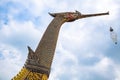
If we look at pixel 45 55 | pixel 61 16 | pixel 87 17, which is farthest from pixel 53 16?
pixel 45 55

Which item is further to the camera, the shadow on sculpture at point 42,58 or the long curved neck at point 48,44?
the long curved neck at point 48,44

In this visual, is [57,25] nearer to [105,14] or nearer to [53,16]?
[53,16]

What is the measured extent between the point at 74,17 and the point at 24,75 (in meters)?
13.4

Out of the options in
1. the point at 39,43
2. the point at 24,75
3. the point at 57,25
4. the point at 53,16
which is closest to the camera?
the point at 24,75

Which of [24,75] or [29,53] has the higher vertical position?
[29,53]

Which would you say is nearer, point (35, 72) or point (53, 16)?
point (35, 72)

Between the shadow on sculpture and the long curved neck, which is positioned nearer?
the shadow on sculpture

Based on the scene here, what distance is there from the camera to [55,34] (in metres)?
38.9

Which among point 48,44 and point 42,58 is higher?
point 48,44

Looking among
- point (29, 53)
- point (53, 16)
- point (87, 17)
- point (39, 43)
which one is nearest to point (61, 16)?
point (53, 16)

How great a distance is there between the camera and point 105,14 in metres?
44.5

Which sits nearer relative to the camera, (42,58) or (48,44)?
(42,58)

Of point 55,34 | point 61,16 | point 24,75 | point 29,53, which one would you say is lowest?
point 24,75

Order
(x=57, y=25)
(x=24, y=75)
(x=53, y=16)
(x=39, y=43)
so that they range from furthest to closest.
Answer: (x=53, y=16), (x=57, y=25), (x=39, y=43), (x=24, y=75)
